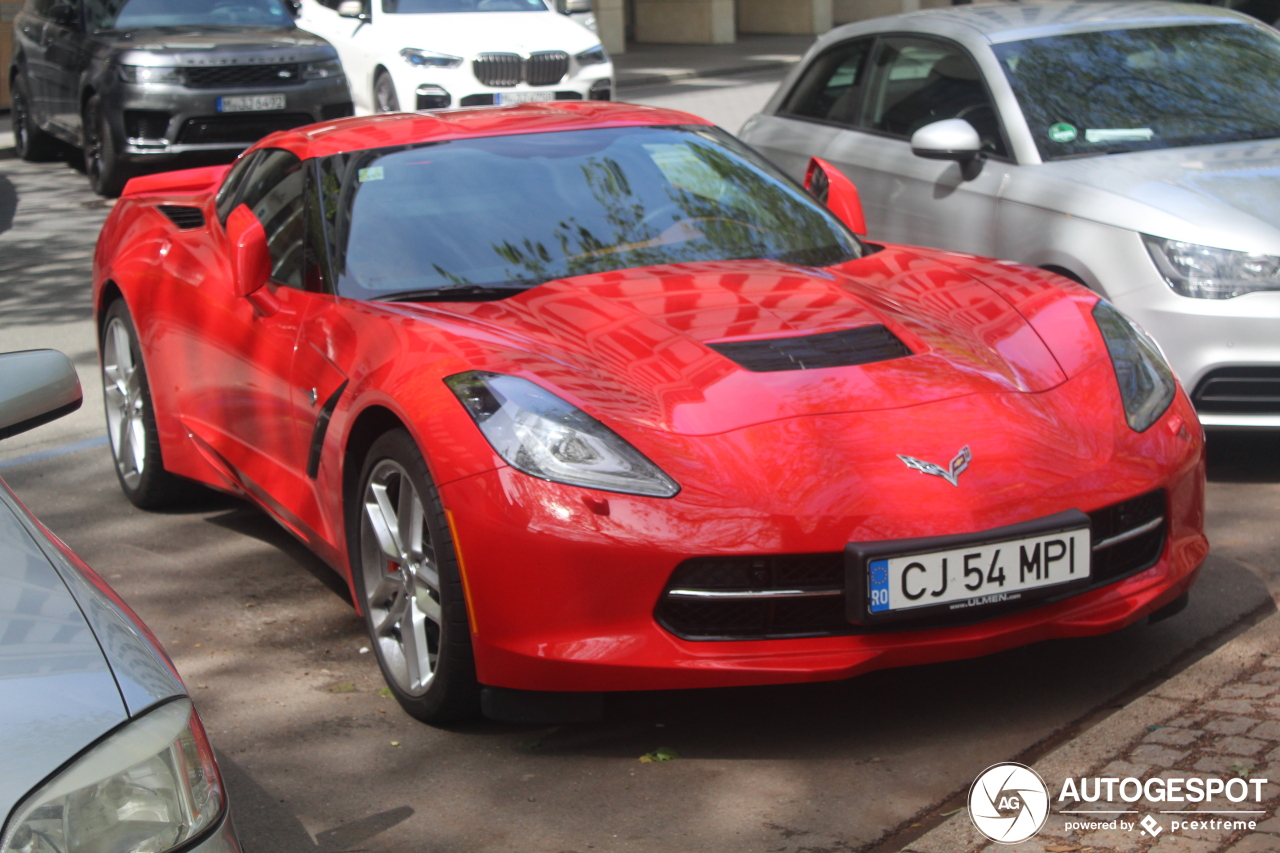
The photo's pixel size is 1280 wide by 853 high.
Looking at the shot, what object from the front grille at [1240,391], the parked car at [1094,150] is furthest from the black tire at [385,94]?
the front grille at [1240,391]

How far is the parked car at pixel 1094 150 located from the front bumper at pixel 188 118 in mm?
5571

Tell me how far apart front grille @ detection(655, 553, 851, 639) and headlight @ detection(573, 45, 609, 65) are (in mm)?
11690

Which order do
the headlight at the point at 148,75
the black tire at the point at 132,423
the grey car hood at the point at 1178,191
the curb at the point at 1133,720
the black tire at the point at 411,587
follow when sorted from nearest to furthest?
the curb at the point at 1133,720, the black tire at the point at 411,587, the grey car hood at the point at 1178,191, the black tire at the point at 132,423, the headlight at the point at 148,75

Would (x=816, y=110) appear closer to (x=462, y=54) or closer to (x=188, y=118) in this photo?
(x=188, y=118)

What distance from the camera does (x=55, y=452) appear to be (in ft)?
20.4

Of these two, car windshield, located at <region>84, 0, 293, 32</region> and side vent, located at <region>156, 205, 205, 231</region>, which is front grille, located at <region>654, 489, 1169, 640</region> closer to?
side vent, located at <region>156, 205, 205, 231</region>

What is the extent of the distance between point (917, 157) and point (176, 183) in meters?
3.04

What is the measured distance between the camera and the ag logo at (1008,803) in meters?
2.99

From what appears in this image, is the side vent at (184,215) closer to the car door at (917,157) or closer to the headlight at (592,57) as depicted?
the car door at (917,157)

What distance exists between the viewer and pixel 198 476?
5.02 m

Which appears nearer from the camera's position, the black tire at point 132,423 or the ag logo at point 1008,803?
the ag logo at point 1008,803

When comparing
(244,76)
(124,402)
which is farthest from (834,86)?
(244,76)

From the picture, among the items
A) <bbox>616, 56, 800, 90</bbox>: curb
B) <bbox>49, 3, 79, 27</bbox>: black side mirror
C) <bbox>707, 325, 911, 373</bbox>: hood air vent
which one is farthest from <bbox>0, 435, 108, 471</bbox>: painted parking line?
<bbox>616, 56, 800, 90</bbox>: curb

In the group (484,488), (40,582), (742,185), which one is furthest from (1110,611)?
(40,582)
